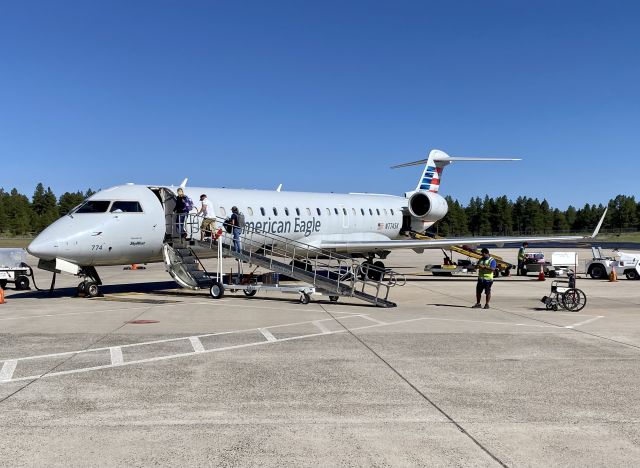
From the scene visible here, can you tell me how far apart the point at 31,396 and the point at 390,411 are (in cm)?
401

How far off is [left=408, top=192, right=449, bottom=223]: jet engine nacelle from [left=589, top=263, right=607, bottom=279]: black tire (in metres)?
7.84

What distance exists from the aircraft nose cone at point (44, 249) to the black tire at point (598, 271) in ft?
74.9

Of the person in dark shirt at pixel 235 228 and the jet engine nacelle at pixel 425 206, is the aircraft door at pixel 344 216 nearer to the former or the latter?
the jet engine nacelle at pixel 425 206

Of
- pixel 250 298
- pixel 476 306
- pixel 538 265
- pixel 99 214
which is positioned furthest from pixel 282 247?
pixel 538 265

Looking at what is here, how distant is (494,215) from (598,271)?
13353 centimetres

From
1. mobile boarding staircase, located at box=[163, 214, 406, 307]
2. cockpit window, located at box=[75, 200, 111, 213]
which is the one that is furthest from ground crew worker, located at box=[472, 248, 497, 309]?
cockpit window, located at box=[75, 200, 111, 213]

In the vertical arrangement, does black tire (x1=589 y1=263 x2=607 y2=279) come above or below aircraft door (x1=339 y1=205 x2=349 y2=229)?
below

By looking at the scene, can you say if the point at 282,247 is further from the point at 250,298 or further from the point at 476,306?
the point at 476,306

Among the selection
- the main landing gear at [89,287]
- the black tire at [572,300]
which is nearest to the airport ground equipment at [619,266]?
the black tire at [572,300]

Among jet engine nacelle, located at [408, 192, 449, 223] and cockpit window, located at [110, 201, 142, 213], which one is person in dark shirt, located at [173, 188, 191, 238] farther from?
jet engine nacelle, located at [408, 192, 449, 223]

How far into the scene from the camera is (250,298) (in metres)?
18.9

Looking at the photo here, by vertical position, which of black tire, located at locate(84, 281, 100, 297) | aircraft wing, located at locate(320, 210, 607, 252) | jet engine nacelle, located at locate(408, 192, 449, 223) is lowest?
black tire, located at locate(84, 281, 100, 297)

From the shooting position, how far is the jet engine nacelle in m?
31.7

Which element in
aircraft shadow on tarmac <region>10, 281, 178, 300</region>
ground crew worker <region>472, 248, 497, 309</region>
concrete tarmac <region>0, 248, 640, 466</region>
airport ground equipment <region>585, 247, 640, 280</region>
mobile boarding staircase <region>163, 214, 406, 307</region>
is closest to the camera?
concrete tarmac <region>0, 248, 640, 466</region>
